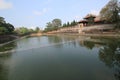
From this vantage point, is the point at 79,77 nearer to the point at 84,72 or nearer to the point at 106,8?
the point at 84,72

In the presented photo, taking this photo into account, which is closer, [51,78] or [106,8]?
[51,78]

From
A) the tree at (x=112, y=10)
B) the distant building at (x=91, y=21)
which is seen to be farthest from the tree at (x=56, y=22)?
the tree at (x=112, y=10)

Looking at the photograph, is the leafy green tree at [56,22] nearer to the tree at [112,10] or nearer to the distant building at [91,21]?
the distant building at [91,21]

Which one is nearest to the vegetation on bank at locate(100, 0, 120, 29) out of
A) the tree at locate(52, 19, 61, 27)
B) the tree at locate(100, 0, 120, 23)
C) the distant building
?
the tree at locate(100, 0, 120, 23)

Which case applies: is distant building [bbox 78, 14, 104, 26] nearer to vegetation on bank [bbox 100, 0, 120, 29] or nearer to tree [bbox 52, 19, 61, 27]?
vegetation on bank [bbox 100, 0, 120, 29]

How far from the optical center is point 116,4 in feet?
119

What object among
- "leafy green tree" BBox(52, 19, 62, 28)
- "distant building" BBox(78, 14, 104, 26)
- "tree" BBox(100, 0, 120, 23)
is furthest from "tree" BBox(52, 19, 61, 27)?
"tree" BBox(100, 0, 120, 23)

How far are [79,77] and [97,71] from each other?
70.2 inches

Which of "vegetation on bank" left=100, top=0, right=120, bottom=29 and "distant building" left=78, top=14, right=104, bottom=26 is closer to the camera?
"vegetation on bank" left=100, top=0, right=120, bottom=29

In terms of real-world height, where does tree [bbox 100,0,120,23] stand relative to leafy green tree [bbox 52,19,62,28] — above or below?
above

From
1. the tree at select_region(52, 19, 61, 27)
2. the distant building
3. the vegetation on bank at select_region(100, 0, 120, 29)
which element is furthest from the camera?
the tree at select_region(52, 19, 61, 27)

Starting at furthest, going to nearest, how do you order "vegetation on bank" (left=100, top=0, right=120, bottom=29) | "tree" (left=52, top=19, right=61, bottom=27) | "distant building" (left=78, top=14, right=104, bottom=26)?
"tree" (left=52, top=19, right=61, bottom=27), "distant building" (left=78, top=14, right=104, bottom=26), "vegetation on bank" (left=100, top=0, right=120, bottom=29)

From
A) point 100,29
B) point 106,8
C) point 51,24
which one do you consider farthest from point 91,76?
point 51,24

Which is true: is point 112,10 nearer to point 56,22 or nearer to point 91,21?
point 91,21
